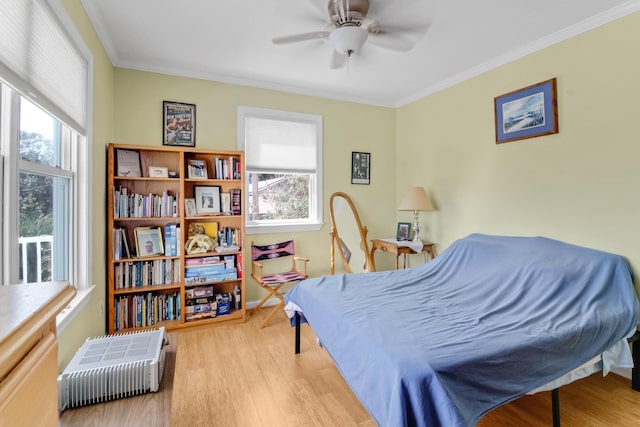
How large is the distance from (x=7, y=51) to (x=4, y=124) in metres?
0.30

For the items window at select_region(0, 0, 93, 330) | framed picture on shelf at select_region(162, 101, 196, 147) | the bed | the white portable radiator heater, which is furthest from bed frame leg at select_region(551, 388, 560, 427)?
framed picture on shelf at select_region(162, 101, 196, 147)

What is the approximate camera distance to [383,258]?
4.35 metres

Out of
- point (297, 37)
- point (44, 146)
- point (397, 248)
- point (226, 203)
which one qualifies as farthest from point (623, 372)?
point (44, 146)

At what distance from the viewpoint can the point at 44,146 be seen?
178cm

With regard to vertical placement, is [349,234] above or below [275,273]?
above

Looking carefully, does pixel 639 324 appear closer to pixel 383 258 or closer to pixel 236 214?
pixel 383 258

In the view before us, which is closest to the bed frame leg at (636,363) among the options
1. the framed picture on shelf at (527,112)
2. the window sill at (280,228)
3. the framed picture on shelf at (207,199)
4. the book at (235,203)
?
the framed picture on shelf at (527,112)

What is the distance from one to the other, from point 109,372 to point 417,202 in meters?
3.13

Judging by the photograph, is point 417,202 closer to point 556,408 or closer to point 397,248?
point 397,248

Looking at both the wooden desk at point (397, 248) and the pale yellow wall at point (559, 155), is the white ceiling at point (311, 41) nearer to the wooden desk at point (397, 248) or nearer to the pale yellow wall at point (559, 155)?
the pale yellow wall at point (559, 155)

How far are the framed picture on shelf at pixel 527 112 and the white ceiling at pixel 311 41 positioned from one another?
361mm

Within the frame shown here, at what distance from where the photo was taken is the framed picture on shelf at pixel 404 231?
4012mm

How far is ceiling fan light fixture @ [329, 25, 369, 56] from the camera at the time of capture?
2078 mm

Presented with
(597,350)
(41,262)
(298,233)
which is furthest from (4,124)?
(597,350)
